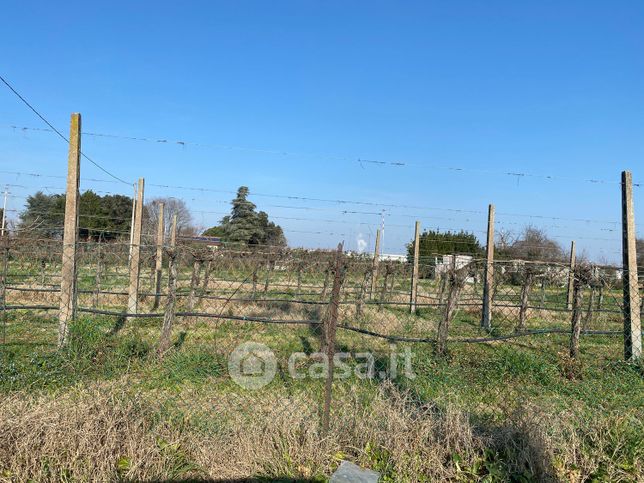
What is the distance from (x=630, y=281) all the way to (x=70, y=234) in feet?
20.5

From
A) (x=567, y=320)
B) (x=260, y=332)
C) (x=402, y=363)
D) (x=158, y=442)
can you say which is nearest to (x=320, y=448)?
(x=158, y=442)

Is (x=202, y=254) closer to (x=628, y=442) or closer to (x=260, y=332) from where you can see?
(x=260, y=332)

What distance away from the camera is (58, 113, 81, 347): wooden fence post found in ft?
15.3

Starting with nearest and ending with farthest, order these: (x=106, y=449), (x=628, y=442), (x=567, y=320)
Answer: (x=106, y=449)
(x=628, y=442)
(x=567, y=320)

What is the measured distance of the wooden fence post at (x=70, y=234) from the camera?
4.68 meters

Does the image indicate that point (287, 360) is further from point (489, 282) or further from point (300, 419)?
point (489, 282)

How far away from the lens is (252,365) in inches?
202

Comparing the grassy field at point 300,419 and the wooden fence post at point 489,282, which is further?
the wooden fence post at point 489,282

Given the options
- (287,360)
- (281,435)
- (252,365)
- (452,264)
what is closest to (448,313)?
A: (452,264)

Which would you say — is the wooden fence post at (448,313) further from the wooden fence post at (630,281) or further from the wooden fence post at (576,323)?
the wooden fence post at (630,281)

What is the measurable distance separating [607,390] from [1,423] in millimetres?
5087

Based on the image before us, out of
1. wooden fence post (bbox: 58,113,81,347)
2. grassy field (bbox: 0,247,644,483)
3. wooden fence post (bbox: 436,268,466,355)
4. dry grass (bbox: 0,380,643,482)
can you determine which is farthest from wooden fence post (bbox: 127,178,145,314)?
wooden fence post (bbox: 436,268,466,355)

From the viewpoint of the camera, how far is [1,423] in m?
2.73
